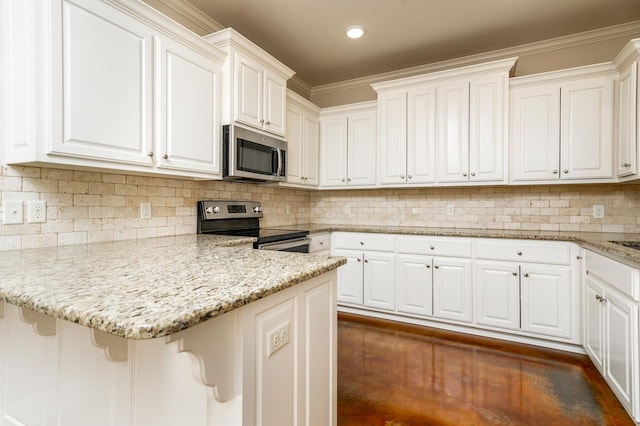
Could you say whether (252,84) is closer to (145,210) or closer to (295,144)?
(295,144)

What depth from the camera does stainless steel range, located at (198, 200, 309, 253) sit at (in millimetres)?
2654

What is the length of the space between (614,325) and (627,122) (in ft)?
5.11

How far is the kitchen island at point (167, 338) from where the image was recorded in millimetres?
745

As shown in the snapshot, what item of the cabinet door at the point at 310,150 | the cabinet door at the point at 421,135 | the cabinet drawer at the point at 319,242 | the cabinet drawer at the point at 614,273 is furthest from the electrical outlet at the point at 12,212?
the cabinet drawer at the point at 614,273

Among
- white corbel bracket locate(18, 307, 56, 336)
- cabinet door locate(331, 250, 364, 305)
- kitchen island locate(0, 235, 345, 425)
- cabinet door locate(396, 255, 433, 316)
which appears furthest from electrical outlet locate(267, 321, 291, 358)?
cabinet door locate(331, 250, 364, 305)

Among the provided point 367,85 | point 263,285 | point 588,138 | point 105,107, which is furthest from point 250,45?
point 588,138

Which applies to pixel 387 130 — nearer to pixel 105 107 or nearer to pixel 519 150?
pixel 519 150

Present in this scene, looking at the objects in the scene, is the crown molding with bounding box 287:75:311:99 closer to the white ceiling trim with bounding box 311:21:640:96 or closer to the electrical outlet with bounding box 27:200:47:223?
the white ceiling trim with bounding box 311:21:640:96

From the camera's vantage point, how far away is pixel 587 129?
2.75 m

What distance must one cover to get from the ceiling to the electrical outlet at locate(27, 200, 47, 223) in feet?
6.18

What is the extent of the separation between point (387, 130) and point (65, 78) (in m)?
2.77

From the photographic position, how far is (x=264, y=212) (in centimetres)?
354

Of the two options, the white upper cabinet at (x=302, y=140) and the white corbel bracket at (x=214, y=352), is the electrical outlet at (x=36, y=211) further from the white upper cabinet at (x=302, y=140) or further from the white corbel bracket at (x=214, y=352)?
the white upper cabinet at (x=302, y=140)

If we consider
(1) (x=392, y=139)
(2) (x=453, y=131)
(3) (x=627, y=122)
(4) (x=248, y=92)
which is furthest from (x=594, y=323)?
(4) (x=248, y=92)
